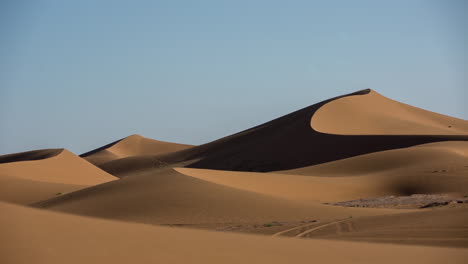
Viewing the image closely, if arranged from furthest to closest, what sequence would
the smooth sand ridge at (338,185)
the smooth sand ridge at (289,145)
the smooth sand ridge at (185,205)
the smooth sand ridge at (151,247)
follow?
1. the smooth sand ridge at (289,145)
2. the smooth sand ridge at (338,185)
3. the smooth sand ridge at (185,205)
4. the smooth sand ridge at (151,247)

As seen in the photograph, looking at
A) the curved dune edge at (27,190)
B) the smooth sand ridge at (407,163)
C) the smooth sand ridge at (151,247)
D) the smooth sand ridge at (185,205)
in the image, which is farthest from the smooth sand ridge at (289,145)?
the smooth sand ridge at (151,247)

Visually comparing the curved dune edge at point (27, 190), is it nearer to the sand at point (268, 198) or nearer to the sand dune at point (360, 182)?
the sand at point (268, 198)

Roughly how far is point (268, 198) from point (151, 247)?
1659 centimetres

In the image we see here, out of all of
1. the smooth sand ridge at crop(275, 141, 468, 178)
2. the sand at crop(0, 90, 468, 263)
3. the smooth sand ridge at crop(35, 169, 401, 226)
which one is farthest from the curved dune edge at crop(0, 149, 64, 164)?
the smooth sand ridge at crop(35, 169, 401, 226)

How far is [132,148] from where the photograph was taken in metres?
97.6

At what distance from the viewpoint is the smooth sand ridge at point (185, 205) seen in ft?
65.6

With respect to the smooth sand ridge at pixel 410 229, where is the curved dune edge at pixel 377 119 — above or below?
above

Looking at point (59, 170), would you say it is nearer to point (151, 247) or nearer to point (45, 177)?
point (45, 177)

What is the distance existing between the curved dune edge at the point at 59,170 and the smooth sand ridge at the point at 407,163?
654 inches

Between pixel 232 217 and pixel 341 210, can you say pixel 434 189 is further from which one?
pixel 232 217

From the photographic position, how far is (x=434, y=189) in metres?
29.7

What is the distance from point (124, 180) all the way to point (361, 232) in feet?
53.1

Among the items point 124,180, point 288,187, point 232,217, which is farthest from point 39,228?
point 288,187

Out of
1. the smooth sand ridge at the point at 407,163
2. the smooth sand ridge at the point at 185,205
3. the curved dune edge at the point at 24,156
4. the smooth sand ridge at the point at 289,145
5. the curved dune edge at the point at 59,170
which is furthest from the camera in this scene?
the curved dune edge at the point at 24,156
